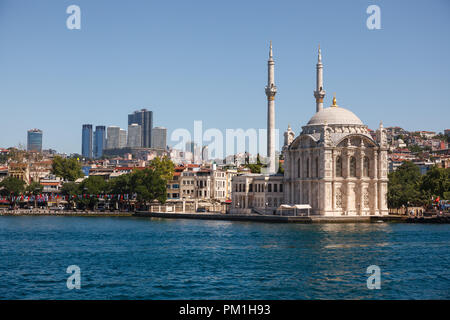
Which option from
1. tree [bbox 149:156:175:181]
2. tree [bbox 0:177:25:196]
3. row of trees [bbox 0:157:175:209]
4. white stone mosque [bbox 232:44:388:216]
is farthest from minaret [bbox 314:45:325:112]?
tree [bbox 0:177:25:196]

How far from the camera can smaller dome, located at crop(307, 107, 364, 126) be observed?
6612 cm

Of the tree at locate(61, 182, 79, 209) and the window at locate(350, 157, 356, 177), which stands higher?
the window at locate(350, 157, 356, 177)

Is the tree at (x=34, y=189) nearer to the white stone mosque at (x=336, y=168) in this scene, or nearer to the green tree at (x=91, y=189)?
the green tree at (x=91, y=189)

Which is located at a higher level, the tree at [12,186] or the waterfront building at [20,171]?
the waterfront building at [20,171]

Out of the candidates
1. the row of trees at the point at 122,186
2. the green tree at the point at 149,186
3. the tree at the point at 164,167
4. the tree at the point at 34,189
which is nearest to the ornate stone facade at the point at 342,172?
the green tree at the point at 149,186

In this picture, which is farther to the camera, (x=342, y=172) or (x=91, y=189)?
(x=91, y=189)

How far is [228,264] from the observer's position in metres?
30.0

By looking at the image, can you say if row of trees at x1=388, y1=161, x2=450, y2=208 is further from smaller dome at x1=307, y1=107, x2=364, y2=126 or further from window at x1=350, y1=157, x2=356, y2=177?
smaller dome at x1=307, y1=107, x2=364, y2=126

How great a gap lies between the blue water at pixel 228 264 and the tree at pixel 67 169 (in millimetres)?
57928

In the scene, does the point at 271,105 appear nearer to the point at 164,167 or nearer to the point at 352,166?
the point at 352,166

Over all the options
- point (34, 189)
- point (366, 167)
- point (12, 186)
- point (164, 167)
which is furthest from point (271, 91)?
point (34, 189)

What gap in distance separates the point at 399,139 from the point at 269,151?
4250 inches

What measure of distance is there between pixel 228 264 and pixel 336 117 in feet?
130

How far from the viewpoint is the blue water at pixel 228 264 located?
23078 millimetres
